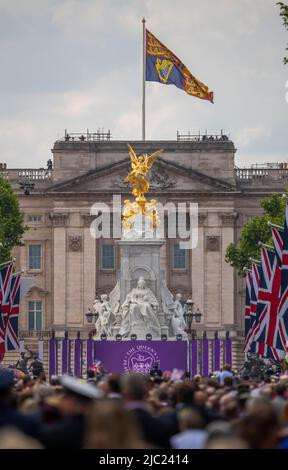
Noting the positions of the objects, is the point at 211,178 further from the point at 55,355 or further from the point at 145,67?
the point at 55,355

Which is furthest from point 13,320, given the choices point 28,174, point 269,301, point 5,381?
point 28,174

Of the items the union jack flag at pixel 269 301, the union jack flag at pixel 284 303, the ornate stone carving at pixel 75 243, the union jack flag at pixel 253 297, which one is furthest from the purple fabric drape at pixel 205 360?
the ornate stone carving at pixel 75 243

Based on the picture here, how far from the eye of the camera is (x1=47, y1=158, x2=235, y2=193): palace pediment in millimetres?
140625

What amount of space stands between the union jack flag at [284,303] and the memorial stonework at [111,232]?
279 feet

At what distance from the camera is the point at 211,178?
141 m

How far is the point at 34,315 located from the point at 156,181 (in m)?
13.6

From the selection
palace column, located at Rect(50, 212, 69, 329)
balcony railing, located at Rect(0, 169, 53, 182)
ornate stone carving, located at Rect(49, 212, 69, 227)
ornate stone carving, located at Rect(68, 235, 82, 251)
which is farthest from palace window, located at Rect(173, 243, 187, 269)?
balcony railing, located at Rect(0, 169, 53, 182)

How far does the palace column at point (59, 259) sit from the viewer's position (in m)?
142

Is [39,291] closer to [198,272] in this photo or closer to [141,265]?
[198,272]

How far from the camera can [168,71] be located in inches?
4407

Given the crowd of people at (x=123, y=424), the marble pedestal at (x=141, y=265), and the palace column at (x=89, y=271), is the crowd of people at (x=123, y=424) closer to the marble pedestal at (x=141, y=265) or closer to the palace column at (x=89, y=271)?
the marble pedestal at (x=141, y=265)

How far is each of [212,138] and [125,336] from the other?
56.5m
